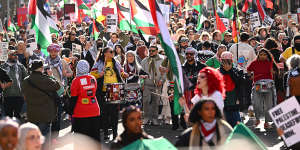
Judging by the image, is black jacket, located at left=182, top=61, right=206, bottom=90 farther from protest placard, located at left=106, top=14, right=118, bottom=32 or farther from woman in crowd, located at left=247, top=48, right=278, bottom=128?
protest placard, located at left=106, top=14, right=118, bottom=32

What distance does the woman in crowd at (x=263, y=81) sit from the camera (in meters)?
11.8

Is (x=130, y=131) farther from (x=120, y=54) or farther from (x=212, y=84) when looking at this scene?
(x=120, y=54)

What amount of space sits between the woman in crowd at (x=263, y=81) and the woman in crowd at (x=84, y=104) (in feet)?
11.5

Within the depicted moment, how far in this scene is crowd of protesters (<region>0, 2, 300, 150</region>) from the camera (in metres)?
6.20

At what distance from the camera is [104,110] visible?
1203 centimetres

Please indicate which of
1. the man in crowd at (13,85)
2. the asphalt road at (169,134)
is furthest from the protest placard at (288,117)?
the man in crowd at (13,85)

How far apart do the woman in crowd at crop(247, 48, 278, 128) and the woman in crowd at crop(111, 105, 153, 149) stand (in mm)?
5898

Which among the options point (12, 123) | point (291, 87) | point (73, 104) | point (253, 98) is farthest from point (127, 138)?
point (253, 98)

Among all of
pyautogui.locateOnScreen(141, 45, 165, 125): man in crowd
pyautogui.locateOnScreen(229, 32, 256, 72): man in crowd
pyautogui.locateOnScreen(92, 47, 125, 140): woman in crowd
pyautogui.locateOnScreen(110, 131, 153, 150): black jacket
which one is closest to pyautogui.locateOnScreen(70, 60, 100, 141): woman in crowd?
pyautogui.locateOnScreen(92, 47, 125, 140): woman in crowd

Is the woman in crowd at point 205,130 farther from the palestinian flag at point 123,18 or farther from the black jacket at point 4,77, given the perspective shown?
the palestinian flag at point 123,18

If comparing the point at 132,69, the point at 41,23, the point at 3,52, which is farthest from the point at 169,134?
the point at 3,52

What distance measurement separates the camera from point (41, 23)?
12.5 metres

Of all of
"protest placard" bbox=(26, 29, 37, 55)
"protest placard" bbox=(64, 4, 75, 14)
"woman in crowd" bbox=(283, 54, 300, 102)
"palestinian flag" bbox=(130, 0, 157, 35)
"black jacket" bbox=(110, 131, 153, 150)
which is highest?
"protest placard" bbox=(64, 4, 75, 14)

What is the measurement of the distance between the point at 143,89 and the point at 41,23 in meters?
2.55
